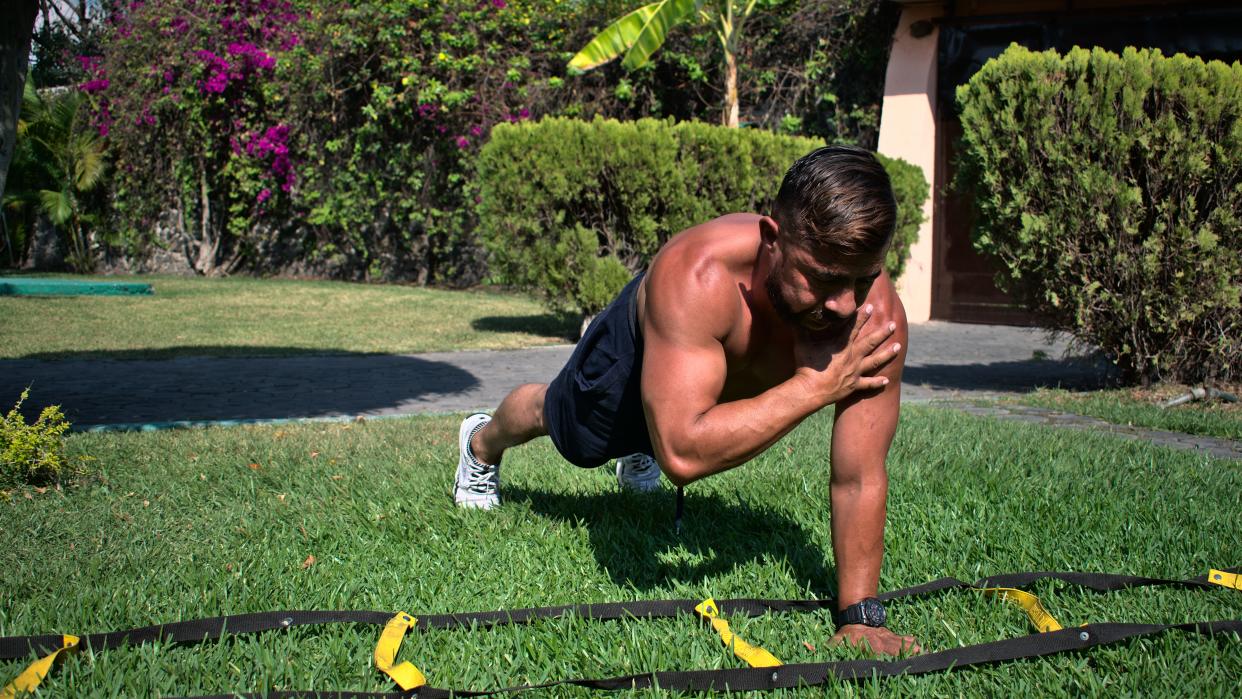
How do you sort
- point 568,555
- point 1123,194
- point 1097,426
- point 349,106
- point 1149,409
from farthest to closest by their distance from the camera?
1. point 349,106
2. point 1123,194
3. point 1149,409
4. point 1097,426
5. point 568,555

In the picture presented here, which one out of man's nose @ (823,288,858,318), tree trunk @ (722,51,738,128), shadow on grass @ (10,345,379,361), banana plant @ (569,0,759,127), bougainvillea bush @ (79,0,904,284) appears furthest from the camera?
bougainvillea bush @ (79,0,904,284)

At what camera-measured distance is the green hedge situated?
10180 mm

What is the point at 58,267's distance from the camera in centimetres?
2162

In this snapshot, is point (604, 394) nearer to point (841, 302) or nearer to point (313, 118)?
point (841, 302)

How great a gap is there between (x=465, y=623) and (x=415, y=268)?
1533 cm

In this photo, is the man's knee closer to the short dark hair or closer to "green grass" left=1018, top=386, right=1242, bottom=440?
A: the short dark hair

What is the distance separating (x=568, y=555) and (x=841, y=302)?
1.54 m

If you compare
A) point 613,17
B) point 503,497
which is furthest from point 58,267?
point 503,497

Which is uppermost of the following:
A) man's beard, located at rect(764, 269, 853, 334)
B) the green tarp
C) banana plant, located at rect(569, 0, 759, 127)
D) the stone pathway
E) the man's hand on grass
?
banana plant, located at rect(569, 0, 759, 127)

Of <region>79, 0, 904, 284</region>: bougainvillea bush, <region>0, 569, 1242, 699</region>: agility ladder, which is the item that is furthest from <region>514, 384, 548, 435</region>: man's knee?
<region>79, 0, 904, 284</region>: bougainvillea bush

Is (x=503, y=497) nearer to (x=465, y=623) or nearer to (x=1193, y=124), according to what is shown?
(x=465, y=623)

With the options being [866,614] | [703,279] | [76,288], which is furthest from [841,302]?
[76,288]

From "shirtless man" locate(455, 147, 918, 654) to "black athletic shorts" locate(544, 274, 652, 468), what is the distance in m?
0.01

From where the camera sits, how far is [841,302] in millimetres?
2592
